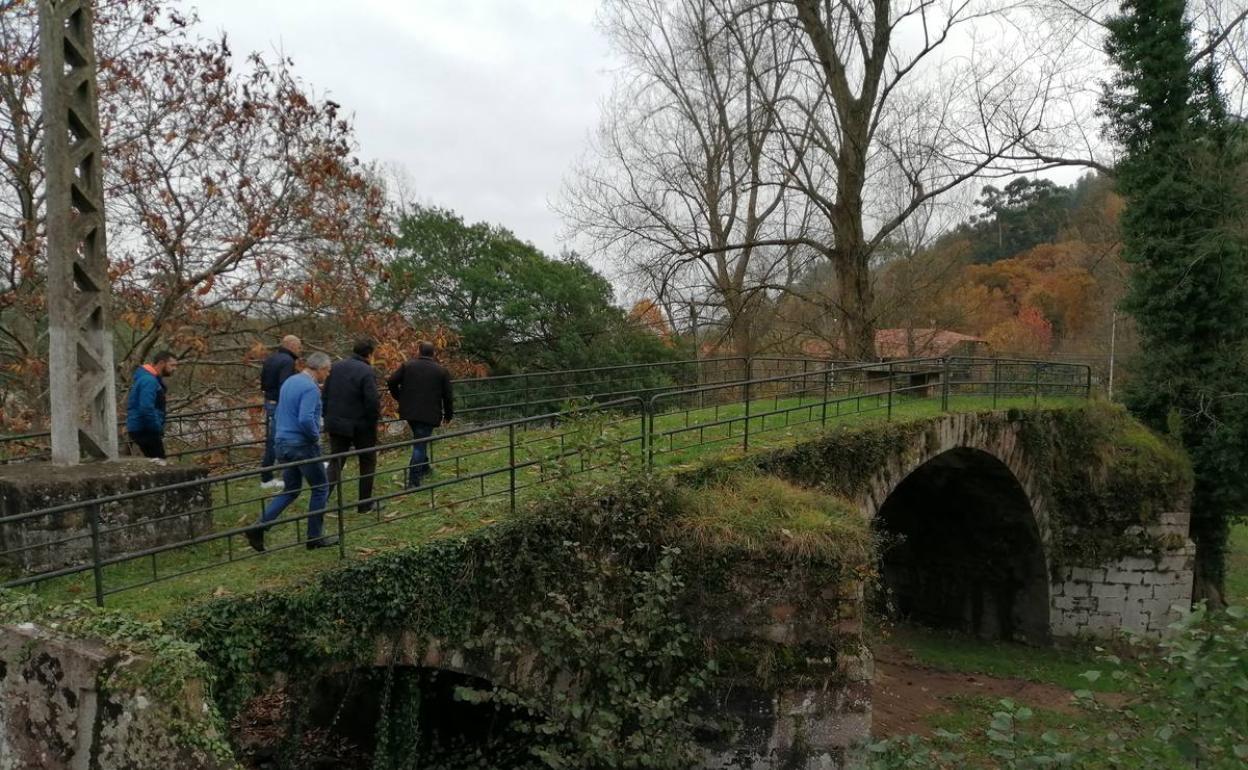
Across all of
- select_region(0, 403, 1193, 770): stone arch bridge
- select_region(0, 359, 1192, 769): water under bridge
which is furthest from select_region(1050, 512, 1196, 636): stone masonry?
select_region(0, 359, 1192, 769): water under bridge

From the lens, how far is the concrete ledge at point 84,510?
5211mm

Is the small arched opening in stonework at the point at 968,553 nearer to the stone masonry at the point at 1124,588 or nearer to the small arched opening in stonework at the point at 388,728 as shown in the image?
the stone masonry at the point at 1124,588

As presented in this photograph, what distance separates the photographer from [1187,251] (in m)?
15.0

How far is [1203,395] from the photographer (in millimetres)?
15234

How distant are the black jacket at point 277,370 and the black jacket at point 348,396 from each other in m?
1.18

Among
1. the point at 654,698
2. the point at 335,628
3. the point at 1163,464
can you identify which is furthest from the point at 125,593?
the point at 1163,464

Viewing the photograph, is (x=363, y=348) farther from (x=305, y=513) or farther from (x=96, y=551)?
(x=96, y=551)

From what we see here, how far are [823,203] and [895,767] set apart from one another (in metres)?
13.6

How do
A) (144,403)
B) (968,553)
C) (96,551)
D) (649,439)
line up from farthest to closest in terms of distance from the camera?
(968,553), (649,439), (144,403), (96,551)

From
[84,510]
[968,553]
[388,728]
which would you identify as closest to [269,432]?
[84,510]

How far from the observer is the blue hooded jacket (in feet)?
22.6

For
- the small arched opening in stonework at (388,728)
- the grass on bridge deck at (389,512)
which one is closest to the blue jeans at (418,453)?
the grass on bridge deck at (389,512)

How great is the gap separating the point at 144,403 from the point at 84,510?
174 cm

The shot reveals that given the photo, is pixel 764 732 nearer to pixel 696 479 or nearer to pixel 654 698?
pixel 654 698
